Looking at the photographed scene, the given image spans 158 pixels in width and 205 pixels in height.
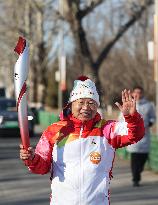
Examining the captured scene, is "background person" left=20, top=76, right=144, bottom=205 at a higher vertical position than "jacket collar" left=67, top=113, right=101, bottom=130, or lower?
lower

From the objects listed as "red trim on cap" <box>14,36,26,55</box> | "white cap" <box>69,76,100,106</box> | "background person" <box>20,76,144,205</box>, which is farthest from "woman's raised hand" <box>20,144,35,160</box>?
"red trim on cap" <box>14,36,26,55</box>

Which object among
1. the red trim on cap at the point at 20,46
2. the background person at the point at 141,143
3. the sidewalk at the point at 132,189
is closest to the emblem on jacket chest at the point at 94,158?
the red trim on cap at the point at 20,46

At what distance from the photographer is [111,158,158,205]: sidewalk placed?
11.4 m

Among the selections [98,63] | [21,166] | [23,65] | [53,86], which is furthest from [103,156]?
[53,86]

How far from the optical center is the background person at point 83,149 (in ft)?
18.4

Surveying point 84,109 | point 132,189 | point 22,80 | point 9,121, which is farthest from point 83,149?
point 9,121

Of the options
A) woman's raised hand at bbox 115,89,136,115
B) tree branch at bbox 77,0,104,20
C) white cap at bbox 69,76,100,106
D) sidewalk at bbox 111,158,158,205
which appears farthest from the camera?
tree branch at bbox 77,0,104,20

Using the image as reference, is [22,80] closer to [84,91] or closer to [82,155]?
[84,91]

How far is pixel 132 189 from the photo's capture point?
42.4 ft

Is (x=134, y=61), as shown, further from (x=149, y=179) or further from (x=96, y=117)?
(x=96, y=117)

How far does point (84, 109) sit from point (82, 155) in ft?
1.13

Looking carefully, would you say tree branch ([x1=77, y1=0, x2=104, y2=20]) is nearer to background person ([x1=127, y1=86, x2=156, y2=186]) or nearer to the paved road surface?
the paved road surface

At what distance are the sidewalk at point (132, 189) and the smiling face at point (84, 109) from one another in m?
5.64

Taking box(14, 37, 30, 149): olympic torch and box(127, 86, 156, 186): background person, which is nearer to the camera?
box(14, 37, 30, 149): olympic torch
